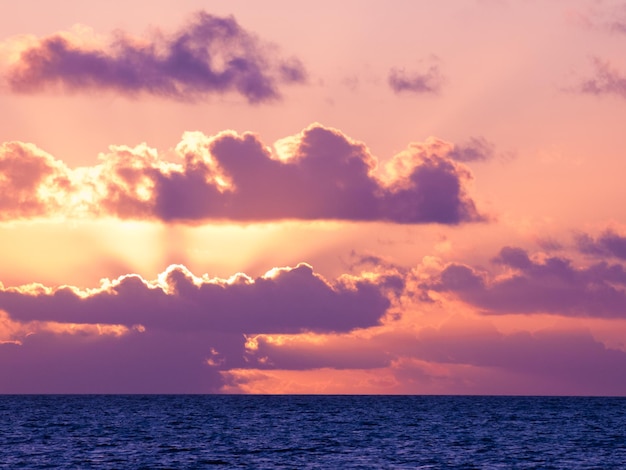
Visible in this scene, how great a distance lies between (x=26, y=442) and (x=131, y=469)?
1508 inches

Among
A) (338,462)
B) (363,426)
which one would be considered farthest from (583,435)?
(338,462)

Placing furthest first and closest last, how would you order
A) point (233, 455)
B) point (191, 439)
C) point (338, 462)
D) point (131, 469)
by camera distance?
point (191, 439) → point (233, 455) → point (338, 462) → point (131, 469)

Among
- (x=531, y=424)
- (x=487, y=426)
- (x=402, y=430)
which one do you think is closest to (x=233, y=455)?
(x=402, y=430)

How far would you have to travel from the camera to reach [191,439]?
13112 cm

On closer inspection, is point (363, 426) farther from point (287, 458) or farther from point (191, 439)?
point (287, 458)

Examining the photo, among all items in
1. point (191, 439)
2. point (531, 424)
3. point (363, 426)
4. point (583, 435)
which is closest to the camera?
point (191, 439)

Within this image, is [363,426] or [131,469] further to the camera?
[363,426]

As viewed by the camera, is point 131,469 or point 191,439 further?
point 191,439

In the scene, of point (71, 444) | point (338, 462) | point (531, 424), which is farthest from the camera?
point (531, 424)

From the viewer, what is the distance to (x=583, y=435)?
5832 inches

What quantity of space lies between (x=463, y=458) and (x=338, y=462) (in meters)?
14.1

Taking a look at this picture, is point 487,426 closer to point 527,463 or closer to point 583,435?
point 583,435

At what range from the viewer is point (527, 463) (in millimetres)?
100125

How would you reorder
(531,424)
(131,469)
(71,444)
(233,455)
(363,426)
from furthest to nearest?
(531,424), (363,426), (71,444), (233,455), (131,469)
